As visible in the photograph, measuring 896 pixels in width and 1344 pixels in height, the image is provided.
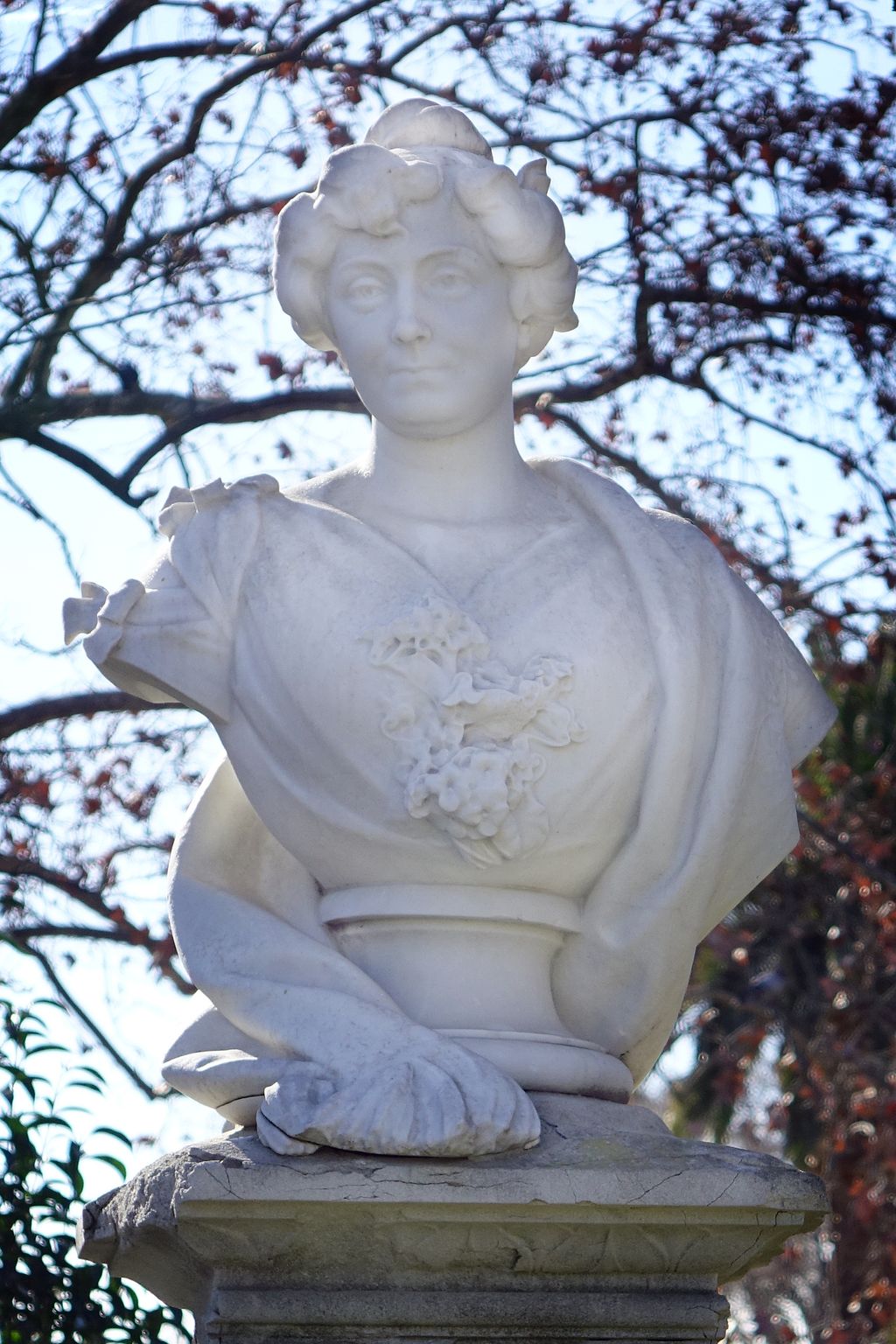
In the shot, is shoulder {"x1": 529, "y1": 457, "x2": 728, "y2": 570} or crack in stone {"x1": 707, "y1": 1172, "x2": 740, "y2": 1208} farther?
shoulder {"x1": 529, "y1": 457, "x2": 728, "y2": 570}

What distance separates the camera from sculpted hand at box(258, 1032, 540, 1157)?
286 centimetres

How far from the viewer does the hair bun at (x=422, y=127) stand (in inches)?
143

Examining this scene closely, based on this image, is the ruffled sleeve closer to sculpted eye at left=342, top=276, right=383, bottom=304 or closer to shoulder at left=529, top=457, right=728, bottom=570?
sculpted eye at left=342, top=276, right=383, bottom=304

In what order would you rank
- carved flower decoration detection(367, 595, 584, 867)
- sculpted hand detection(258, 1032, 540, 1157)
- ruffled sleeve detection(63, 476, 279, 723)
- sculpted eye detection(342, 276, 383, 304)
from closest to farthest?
sculpted hand detection(258, 1032, 540, 1157), carved flower decoration detection(367, 595, 584, 867), ruffled sleeve detection(63, 476, 279, 723), sculpted eye detection(342, 276, 383, 304)

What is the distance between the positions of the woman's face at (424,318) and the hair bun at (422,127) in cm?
19

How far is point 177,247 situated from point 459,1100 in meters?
4.31

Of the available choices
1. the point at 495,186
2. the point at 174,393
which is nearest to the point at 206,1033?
the point at 495,186

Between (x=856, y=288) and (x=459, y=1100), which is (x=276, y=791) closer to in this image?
(x=459, y=1100)

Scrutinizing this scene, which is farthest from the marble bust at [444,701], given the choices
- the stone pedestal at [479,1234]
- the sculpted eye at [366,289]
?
the stone pedestal at [479,1234]

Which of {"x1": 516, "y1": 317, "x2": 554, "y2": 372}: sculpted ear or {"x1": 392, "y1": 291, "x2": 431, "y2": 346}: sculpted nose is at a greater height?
{"x1": 516, "y1": 317, "x2": 554, "y2": 372}: sculpted ear

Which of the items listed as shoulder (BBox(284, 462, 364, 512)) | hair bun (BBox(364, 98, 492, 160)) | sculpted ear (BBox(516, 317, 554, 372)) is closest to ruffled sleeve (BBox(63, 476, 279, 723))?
shoulder (BBox(284, 462, 364, 512))

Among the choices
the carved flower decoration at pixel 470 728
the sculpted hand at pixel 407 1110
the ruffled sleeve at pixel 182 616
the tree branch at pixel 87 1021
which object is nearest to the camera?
the sculpted hand at pixel 407 1110

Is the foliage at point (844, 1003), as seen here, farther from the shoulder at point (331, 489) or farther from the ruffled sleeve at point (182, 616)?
the ruffled sleeve at point (182, 616)

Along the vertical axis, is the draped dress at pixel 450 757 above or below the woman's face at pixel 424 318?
below
